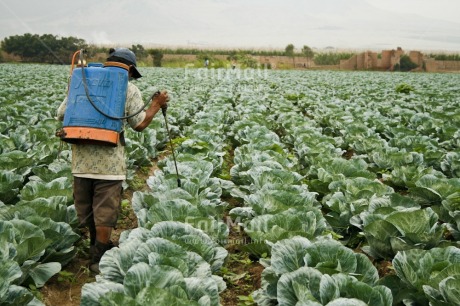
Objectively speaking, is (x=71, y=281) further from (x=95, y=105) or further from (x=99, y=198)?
(x=95, y=105)

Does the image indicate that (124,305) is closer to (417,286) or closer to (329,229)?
(417,286)

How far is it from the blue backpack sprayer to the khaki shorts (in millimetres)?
388

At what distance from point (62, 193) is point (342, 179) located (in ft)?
9.18

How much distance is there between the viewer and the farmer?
11.4ft

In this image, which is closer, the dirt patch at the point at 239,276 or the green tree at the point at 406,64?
the dirt patch at the point at 239,276

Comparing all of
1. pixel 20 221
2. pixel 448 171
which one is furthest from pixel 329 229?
pixel 448 171

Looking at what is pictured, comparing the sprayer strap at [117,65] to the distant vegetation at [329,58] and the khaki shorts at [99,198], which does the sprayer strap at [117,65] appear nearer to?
the khaki shorts at [99,198]

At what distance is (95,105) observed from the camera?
3.24 meters

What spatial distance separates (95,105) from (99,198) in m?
0.79

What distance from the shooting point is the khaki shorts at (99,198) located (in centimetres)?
353

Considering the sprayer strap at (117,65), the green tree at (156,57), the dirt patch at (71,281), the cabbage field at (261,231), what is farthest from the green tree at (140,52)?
the sprayer strap at (117,65)

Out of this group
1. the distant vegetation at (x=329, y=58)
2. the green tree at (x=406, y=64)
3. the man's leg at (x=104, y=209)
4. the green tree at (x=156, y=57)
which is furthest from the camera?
the distant vegetation at (x=329, y=58)

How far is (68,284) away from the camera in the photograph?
354 cm

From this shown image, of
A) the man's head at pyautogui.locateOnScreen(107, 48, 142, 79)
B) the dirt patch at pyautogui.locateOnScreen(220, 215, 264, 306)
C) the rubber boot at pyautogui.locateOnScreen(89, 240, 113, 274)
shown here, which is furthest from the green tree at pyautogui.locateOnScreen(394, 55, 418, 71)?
the rubber boot at pyautogui.locateOnScreen(89, 240, 113, 274)
